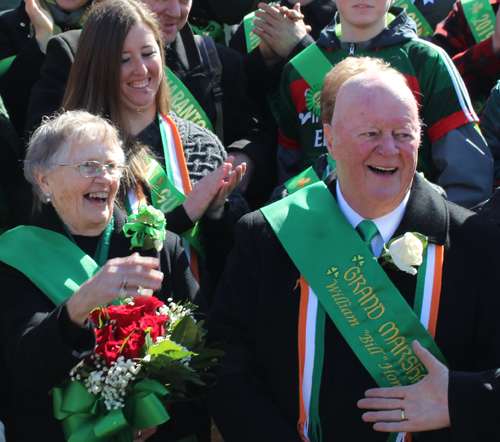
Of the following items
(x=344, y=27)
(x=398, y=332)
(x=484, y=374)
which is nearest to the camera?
(x=484, y=374)

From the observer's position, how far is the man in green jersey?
10.7 feet

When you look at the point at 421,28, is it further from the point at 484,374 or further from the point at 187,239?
the point at 484,374

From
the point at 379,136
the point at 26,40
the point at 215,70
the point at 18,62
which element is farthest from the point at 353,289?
the point at 26,40

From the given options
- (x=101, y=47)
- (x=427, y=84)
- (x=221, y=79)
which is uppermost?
(x=101, y=47)

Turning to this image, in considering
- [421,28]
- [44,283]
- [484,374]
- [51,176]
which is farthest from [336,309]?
[421,28]

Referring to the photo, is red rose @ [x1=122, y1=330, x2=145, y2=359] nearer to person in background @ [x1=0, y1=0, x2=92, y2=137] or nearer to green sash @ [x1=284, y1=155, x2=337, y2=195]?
green sash @ [x1=284, y1=155, x2=337, y2=195]

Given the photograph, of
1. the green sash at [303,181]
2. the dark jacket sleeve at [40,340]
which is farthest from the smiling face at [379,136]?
the dark jacket sleeve at [40,340]

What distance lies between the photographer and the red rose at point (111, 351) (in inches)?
89.0

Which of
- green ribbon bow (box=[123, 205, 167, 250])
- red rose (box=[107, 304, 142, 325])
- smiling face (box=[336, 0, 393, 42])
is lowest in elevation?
red rose (box=[107, 304, 142, 325])

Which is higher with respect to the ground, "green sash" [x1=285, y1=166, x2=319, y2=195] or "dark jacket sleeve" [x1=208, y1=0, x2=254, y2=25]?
"dark jacket sleeve" [x1=208, y1=0, x2=254, y2=25]

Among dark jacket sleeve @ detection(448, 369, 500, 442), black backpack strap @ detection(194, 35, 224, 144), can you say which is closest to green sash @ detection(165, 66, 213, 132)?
black backpack strap @ detection(194, 35, 224, 144)

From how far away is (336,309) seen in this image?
2.32m

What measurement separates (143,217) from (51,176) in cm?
43

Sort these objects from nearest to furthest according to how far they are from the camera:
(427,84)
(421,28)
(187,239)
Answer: (187,239) < (427,84) < (421,28)
